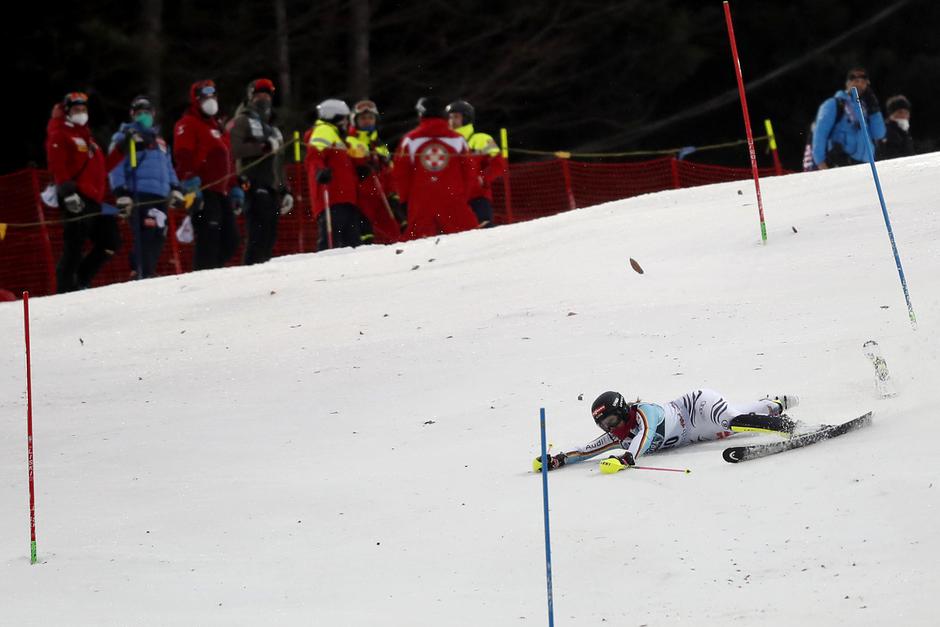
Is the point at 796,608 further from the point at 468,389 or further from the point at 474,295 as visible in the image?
the point at 474,295

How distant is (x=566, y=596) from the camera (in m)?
6.57

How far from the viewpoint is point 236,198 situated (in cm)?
1585

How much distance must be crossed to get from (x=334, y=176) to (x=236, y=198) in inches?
38.3

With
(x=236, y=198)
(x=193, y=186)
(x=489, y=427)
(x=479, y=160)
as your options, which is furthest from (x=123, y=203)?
(x=489, y=427)

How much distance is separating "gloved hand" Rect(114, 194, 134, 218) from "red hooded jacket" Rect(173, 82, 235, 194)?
655mm

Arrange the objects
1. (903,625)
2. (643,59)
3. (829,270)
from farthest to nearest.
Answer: (643,59)
(829,270)
(903,625)

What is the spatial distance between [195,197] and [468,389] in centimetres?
580

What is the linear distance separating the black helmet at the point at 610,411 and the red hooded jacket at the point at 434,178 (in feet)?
26.8

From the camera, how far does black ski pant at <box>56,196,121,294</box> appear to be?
1518cm

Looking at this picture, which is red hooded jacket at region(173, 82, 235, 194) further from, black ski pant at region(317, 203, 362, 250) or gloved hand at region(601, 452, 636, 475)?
gloved hand at region(601, 452, 636, 475)

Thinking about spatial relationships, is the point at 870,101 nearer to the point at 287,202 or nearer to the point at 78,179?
the point at 287,202

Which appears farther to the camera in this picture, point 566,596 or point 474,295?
point 474,295

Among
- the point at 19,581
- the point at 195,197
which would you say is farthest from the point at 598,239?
the point at 19,581

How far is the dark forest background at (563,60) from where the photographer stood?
26.4 m
